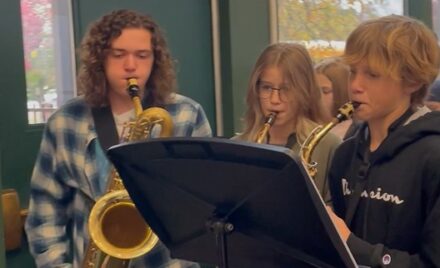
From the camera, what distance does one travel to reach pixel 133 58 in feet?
6.98

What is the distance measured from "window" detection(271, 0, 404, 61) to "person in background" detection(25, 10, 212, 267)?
1533 millimetres

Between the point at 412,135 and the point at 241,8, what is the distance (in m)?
1.82

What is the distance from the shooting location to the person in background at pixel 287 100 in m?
2.25

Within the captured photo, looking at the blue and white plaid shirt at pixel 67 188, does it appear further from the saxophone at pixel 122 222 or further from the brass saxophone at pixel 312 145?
the brass saxophone at pixel 312 145

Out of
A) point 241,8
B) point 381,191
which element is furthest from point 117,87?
point 241,8

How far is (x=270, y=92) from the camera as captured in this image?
2295 mm

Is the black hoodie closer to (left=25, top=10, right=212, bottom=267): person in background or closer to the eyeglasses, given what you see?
the eyeglasses

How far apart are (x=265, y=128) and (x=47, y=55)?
1009 mm

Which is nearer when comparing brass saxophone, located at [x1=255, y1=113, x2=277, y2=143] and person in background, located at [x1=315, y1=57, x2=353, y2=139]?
brass saxophone, located at [x1=255, y1=113, x2=277, y2=143]

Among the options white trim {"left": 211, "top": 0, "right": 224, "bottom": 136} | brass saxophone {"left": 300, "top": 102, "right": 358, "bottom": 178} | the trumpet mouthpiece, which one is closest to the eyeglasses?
brass saxophone {"left": 300, "top": 102, "right": 358, "bottom": 178}

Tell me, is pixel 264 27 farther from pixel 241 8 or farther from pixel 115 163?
pixel 115 163

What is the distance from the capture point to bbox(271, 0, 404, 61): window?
11.9ft

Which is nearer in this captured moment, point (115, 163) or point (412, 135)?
point (115, 163)

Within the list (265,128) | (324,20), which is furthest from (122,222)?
(324,20)
